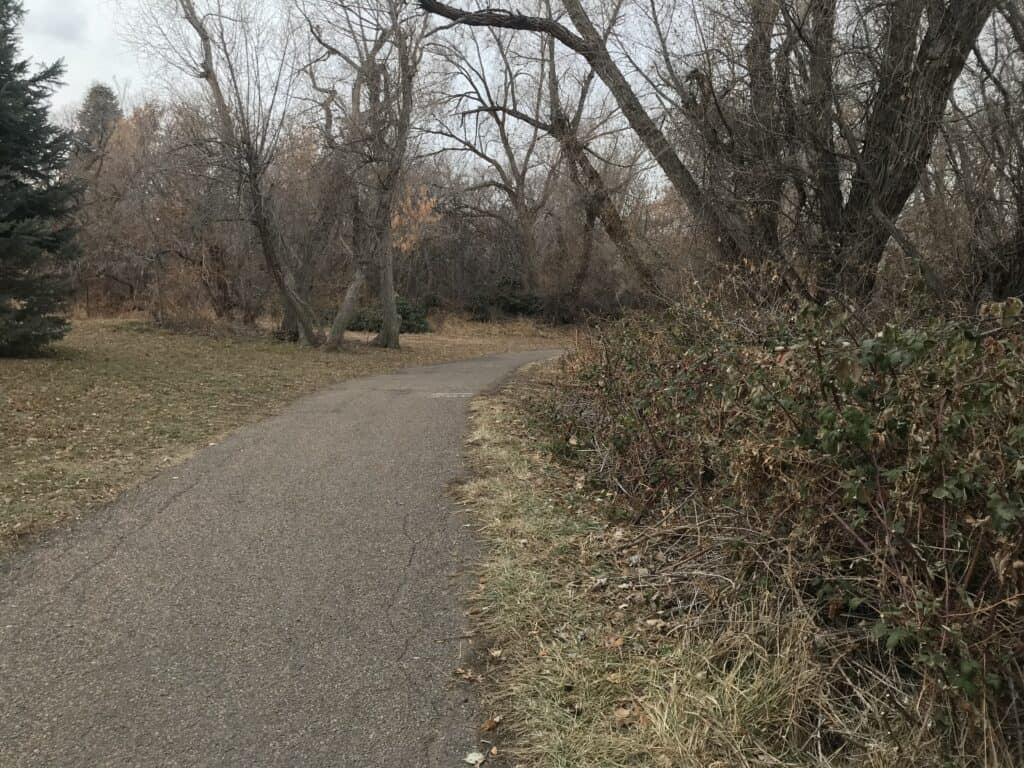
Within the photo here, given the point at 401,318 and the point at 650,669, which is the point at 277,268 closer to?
the point at 401,318

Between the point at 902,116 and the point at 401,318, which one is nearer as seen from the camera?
the point at 902,116

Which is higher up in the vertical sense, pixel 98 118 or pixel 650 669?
pixel 98 118

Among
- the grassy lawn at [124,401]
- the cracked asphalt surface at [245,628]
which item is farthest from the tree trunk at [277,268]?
the cracked asphalt surface at [245,628]

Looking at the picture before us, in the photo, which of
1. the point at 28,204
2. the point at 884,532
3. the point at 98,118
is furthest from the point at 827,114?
the point at 98,118

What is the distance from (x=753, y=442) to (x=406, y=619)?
1.98 metres

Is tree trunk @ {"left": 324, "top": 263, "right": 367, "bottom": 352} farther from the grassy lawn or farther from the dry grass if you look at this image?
the dry grass

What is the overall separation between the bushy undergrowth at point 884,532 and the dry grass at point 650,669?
23 millimetres

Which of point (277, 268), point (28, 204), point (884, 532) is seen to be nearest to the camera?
point (884, 532)

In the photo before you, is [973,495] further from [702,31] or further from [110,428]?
[110,428]

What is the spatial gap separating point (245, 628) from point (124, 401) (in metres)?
8.17

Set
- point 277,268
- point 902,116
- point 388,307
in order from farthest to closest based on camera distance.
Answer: point 388,307, point 277,268, point 902,116

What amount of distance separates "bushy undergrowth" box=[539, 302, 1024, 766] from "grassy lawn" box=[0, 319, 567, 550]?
474cm

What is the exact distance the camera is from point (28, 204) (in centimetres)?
1402

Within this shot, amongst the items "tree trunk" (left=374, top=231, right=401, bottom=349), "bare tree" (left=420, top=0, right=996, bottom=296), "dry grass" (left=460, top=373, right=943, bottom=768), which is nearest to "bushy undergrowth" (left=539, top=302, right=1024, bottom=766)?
"dry grass" (left=460, top=373, right=943, bottom=768)
